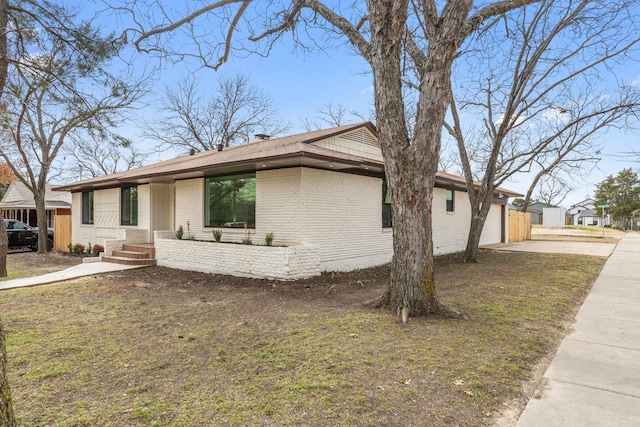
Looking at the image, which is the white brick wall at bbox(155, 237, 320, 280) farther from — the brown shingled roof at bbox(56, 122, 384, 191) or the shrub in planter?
the shrub in planter

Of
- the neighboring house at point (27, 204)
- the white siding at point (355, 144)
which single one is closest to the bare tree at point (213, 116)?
the neighboring house at point (27, 204)

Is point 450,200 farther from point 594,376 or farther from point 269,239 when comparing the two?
point 594,376

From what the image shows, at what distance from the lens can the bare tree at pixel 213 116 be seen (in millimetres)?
26609

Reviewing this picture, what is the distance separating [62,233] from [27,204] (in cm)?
864

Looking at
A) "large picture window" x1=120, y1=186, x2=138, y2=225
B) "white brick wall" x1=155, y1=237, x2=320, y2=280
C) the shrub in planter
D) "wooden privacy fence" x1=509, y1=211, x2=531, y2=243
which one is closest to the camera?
"white brick wall" x1=155, y1=237, x2=320, y2=280

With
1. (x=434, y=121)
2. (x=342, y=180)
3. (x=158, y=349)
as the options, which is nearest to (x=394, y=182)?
(x=434, y=121)

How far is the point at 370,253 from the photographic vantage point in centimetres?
1102

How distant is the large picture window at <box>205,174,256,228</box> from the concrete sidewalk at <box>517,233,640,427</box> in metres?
7.59

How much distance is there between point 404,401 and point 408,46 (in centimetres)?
634

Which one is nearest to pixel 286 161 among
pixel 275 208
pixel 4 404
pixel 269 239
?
pixel 275 208

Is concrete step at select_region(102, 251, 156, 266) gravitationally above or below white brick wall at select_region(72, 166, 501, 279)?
below

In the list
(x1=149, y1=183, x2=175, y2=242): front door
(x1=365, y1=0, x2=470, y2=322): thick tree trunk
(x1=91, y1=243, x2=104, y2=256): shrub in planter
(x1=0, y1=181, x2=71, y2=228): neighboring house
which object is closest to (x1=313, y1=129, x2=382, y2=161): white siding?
(x1=365, y1=0, x2=470, y2=322): thick tree trunk

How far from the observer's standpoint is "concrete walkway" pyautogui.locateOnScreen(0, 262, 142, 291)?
8480 millimetres

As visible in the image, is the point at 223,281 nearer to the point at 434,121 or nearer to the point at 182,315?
the point at 182,315
